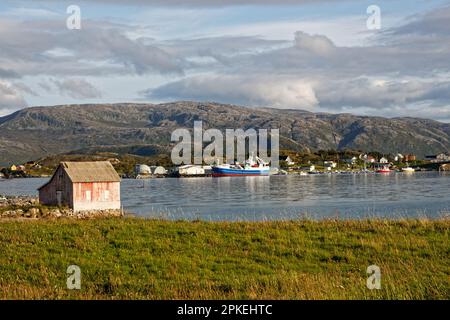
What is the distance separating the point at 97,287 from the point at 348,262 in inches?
315

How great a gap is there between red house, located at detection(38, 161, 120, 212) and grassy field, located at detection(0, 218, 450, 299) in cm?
3030

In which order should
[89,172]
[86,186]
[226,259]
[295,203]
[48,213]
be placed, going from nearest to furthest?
[226,259] → [48,213] → [86,186] → [89,172] → [295,203]

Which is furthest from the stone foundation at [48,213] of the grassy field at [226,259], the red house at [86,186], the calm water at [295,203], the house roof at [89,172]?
the grassy field at [226,259]

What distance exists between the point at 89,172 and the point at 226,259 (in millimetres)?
40618

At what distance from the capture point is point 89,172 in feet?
187

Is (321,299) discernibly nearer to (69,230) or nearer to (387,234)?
(387,234)

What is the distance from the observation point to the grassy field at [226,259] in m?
14.2

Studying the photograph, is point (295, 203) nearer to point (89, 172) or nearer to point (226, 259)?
point (89, 172)

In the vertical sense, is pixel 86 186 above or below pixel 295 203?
above

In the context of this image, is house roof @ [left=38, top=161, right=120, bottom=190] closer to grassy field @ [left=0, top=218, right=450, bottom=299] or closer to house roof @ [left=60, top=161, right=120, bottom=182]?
house roof @ [left=60, top=161, right=120, bottom=182]

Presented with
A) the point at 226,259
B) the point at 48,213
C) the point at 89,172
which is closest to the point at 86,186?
the point at 89,172

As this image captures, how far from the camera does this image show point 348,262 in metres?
18.6

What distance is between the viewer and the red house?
56.1 metres
